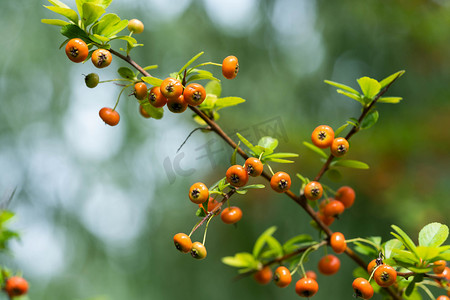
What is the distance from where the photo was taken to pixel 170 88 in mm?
793

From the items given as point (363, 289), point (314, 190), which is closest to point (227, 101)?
point (314, 190)

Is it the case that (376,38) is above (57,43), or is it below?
above

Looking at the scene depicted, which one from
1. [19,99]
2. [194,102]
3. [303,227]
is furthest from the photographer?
[19,99]

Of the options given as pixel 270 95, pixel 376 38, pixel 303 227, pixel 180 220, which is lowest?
pixel 180 220

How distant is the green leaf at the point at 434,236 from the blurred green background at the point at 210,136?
2.18m

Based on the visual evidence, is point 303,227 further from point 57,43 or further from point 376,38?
point 57,43

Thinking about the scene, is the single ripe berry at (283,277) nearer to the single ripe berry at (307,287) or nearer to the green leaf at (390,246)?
the single ripe berry at (307,287)

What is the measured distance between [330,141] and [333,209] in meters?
0.18

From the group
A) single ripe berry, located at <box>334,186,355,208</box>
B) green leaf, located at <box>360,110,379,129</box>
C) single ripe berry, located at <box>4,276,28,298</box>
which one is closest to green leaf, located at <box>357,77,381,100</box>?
green leaf, located at <box>360,110,379,129</box>

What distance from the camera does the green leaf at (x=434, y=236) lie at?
79 cm

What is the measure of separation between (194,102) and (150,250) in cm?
339

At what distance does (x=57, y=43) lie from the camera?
149 inches

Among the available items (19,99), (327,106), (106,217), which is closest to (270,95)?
(327,106)

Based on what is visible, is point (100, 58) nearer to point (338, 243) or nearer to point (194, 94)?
point (194, 94)
